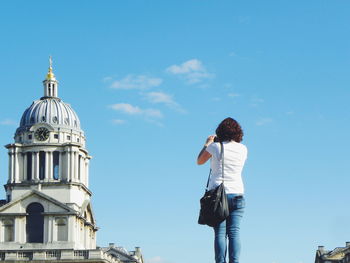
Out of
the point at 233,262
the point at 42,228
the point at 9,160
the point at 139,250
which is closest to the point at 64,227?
the point at 42,228

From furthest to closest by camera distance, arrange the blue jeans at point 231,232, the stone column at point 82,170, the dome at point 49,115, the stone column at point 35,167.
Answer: the stone column at point 82,170
the dome at point 49,115
the stone column at point 35,167
the blue jeans at point 231,232

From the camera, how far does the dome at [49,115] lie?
354 ft

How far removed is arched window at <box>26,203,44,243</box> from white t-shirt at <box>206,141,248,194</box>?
283 ft

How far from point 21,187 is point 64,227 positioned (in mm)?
6091

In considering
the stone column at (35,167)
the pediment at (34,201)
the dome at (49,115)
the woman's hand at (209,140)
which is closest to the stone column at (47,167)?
the stone column at (35,167)

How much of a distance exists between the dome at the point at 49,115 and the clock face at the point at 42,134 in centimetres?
111

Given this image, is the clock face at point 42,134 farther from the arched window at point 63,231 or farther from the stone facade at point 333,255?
the stone facade at point 333,255

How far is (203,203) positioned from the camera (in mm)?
19859

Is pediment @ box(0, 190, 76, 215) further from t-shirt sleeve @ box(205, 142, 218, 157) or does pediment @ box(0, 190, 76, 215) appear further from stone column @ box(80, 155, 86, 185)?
t-shirt sleeve @ box(205, 142, 218, 157)

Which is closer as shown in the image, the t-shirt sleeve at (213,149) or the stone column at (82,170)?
the t-shirt sleeve at (213,149)

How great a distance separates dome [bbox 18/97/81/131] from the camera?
354 feet

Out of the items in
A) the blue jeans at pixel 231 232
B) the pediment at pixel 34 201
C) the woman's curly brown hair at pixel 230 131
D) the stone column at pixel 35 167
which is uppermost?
the stone column at pixel 35 167

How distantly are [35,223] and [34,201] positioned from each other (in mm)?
2354

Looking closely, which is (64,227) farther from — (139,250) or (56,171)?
(139,250)
